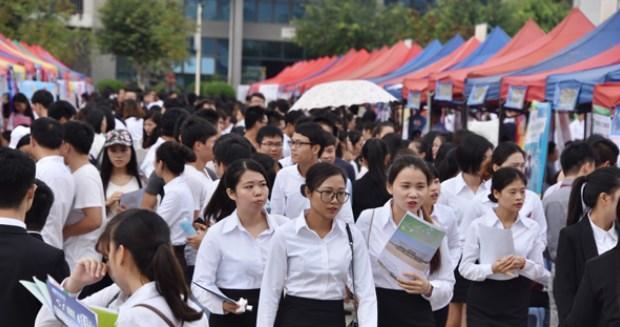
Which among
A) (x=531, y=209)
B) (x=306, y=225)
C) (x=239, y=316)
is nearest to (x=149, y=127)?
(x=531, y=209)

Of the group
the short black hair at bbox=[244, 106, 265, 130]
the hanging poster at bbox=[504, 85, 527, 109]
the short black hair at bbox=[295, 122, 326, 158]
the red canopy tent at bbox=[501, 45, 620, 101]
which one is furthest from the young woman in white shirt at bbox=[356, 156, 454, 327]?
the hanging poster at bbox=[504, 85, 527, 109]

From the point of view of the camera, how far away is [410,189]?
5.50 metres

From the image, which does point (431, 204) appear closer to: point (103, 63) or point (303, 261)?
point (303, 261)

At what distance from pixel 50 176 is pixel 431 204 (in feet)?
7.43

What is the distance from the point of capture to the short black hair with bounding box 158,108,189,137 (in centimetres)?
967

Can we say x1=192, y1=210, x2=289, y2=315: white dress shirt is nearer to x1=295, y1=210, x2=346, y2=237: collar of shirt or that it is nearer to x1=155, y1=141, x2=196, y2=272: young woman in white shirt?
x1=295, y1=210, x2=346, y2=237: collar of shirt

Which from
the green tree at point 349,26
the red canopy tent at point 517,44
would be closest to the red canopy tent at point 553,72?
the red canopy tent at point 517,44

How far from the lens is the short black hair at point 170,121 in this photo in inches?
381

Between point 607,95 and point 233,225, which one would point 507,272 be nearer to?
point 233,225

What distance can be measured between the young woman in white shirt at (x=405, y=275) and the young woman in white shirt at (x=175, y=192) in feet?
4.79

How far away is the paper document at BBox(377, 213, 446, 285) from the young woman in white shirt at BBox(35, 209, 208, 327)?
1907 mm

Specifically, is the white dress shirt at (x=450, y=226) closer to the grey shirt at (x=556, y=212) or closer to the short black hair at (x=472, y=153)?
the grey shirt at (x=556, y=212)

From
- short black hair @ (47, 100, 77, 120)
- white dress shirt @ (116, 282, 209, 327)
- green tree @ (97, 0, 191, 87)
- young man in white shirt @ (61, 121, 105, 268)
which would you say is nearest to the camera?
white dress shirt @ (116, 282, 209, 327)

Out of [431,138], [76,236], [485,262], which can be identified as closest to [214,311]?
[76,236]
